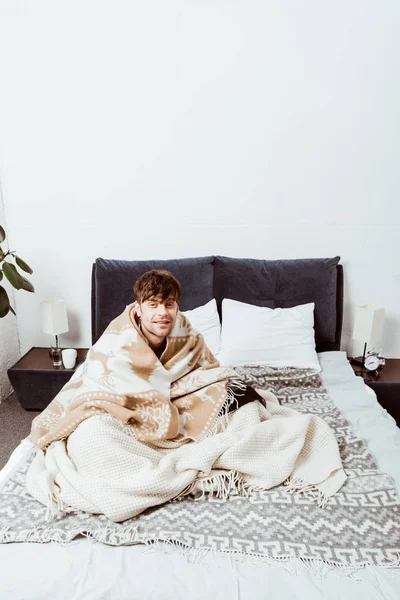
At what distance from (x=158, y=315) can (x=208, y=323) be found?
0.85 metres

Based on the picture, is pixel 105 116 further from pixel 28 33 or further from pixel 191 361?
pixel 191 361

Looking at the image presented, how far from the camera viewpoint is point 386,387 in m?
2.49

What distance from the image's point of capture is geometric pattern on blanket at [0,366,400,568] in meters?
1.23

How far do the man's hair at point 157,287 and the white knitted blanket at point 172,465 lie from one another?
452 millimetres

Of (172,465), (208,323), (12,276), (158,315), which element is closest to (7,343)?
(12,276)

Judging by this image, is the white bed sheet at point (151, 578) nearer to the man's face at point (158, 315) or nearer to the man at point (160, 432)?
the man at point (160, 432)

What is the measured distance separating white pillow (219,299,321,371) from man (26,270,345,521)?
49 centimetres

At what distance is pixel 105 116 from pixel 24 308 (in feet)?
4.28

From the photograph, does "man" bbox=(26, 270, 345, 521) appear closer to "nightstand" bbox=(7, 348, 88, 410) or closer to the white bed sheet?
the white bed sheet

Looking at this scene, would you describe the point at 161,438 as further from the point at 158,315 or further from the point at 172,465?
Answer: the point at 158,315

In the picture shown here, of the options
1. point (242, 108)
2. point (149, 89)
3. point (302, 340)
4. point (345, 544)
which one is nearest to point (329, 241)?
point (302, 340)

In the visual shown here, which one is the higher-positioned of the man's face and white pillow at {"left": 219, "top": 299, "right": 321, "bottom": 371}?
the man's face

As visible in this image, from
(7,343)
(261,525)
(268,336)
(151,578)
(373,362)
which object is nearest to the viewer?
(151,578)

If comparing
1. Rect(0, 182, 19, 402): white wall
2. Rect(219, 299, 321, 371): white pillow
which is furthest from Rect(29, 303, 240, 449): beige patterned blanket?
Rect(0, 182, 19, 402): white wall
